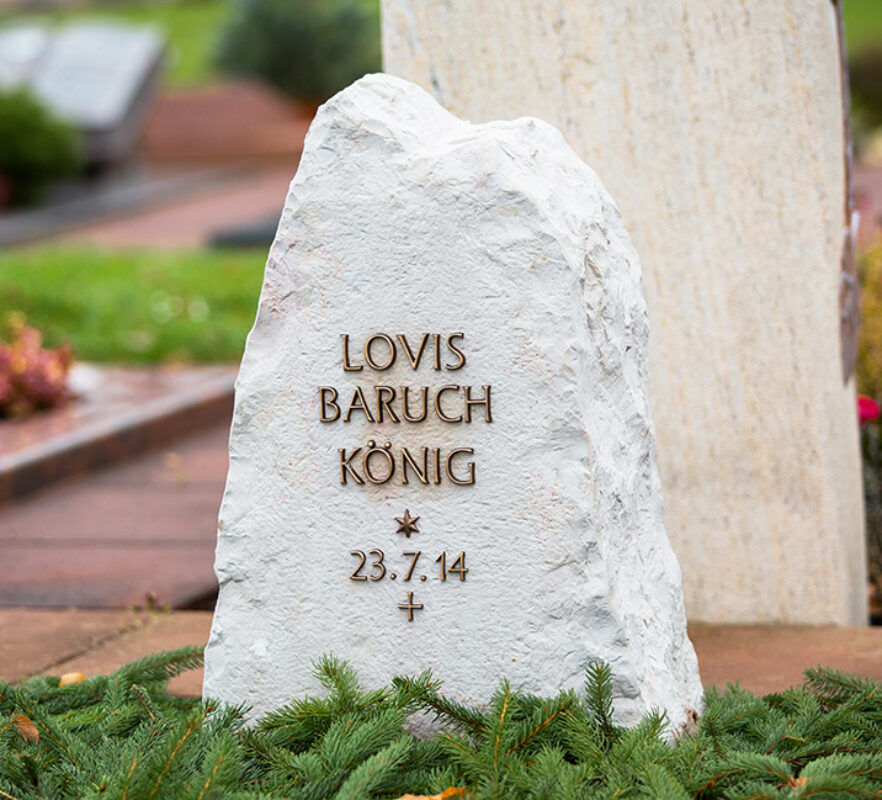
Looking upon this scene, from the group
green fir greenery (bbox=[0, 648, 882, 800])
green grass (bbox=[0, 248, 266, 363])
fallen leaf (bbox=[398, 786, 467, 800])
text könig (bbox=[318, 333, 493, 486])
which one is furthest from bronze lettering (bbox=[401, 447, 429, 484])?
green grass (bbox=[0, 248, 266, 363])

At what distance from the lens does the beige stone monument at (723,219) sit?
418 cm

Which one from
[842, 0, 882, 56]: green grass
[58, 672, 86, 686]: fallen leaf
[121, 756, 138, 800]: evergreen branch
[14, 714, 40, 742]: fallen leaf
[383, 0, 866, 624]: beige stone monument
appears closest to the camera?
[121, 756, 138, 800]: evergreen branch

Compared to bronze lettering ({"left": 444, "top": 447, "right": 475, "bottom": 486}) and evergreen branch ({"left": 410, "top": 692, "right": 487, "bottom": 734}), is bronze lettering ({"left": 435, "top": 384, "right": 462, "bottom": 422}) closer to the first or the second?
bronze lettering ({"left": 444, "top": 447, "right": 475, "bottom": 486})

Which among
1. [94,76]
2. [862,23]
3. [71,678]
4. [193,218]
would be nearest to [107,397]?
[71,678]

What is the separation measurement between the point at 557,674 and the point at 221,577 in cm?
80

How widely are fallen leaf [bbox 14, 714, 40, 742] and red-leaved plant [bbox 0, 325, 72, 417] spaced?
4.86 metres

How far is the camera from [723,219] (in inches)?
167

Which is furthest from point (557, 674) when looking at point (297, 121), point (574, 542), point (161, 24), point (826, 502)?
point (161, 24)

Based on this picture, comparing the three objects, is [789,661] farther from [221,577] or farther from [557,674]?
[221,577]

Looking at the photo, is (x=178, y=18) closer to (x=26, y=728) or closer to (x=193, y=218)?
(x=193, y=218)

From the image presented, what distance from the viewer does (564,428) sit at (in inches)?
115

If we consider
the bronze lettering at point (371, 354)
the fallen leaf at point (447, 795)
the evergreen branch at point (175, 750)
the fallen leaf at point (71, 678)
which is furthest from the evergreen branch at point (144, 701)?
the bronze lettering at point (371, 354)

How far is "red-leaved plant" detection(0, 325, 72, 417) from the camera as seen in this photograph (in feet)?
26.0

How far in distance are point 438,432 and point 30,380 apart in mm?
5453
